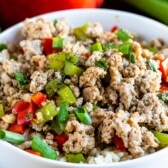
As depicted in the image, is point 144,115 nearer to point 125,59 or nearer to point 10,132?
point 125,59

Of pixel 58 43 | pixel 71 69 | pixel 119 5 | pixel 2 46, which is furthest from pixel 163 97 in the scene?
pixel 119 5

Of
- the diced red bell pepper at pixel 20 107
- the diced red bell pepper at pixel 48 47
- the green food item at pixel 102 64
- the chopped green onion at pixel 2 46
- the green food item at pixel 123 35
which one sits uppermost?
the green food item at pixel 123 35

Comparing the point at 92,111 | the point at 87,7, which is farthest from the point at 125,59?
the point at 87,7

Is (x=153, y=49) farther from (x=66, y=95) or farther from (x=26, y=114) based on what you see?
(x=26, y=114)

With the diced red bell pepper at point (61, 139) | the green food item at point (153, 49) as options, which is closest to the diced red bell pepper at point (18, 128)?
the diced red bell pepper at point (61, 139)

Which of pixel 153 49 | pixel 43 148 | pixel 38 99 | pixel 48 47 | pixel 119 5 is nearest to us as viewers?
pixel 43 148

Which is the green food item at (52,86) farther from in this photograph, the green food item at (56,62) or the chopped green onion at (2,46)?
the chopped green onion at (2,46)
